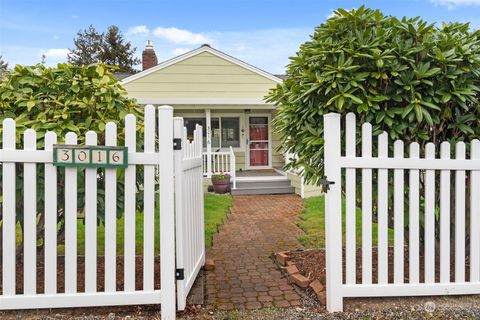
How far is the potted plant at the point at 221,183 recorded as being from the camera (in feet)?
32.3

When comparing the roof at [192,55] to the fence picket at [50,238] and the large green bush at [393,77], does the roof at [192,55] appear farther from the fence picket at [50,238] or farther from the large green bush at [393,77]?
the fence picket at [50,238]

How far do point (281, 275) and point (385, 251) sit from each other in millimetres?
1149

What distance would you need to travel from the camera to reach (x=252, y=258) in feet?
Result: 14.0

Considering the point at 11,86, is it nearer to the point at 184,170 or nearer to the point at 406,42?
the point at 184,170

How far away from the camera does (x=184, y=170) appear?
2949mm

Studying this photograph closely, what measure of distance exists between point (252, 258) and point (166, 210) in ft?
6.27

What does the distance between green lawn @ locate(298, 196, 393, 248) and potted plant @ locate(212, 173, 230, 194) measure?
2.34 m

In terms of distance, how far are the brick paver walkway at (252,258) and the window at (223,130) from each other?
4381 mm

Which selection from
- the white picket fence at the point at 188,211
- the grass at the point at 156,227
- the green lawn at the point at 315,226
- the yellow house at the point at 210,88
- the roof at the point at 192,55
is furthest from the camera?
the roof at the point at 192,55

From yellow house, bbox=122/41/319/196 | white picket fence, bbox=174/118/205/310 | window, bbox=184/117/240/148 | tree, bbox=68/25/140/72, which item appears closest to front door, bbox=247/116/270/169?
window, bbox=184/117/240/148

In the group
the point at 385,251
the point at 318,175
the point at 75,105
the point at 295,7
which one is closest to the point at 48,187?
the point at 75,105

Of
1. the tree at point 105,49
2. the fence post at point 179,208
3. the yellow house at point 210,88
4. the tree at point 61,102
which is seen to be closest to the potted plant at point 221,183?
the yellow house at point 210,88

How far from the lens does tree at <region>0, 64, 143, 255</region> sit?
305 cm

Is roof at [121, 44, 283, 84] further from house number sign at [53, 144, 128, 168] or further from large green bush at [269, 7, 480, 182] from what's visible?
house number sign at [53, 144, 128, 168]
